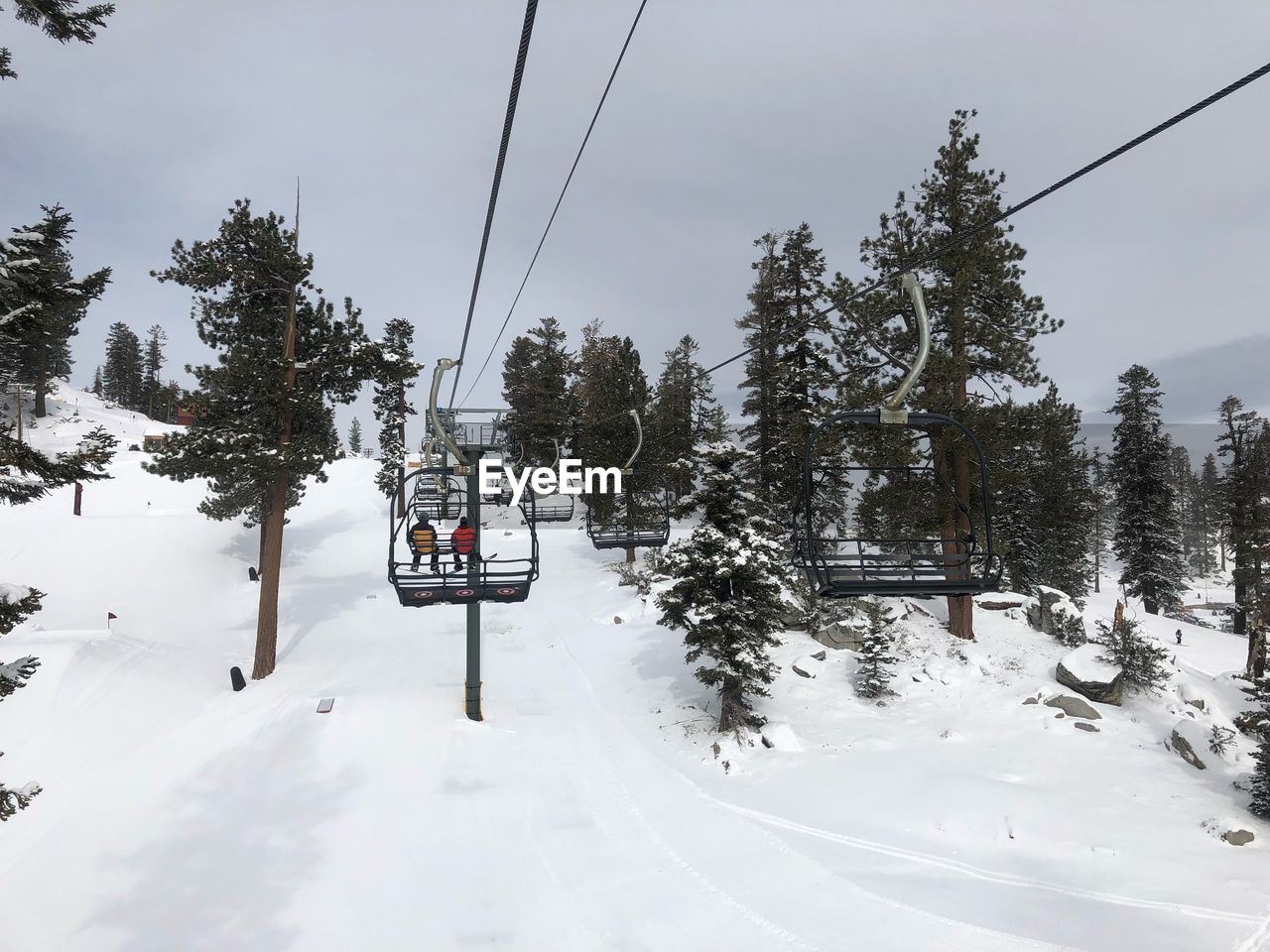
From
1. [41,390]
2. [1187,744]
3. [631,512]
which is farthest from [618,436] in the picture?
[41,390]

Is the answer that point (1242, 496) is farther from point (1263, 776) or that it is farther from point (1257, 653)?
point (1263, 776)

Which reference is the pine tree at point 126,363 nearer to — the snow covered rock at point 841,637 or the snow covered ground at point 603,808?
the snow covered ground at point 603,808

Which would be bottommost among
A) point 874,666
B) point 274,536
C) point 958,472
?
point 874,666

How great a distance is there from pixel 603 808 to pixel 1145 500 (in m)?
41.9

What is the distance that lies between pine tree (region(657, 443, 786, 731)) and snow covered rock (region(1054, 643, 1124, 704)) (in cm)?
865

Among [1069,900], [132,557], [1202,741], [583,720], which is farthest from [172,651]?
[1202,741]

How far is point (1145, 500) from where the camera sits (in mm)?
38125

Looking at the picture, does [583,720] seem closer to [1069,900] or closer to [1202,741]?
[1069,900]

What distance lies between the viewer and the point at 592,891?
10.5 meters

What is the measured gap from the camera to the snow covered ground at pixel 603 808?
9.62m

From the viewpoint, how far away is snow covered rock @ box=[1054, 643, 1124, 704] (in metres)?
16.5

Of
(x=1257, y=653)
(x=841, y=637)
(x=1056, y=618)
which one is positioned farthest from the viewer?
(x=1257, y=653)

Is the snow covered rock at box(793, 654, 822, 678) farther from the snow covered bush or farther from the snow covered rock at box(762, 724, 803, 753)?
the snow covered bush

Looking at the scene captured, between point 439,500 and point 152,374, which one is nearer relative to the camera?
point 439,500
